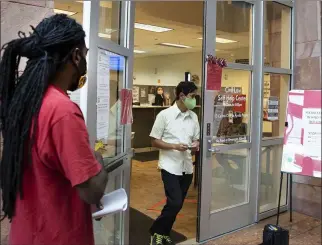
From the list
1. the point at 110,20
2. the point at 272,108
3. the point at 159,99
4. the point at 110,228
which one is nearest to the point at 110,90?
the point at 110,20

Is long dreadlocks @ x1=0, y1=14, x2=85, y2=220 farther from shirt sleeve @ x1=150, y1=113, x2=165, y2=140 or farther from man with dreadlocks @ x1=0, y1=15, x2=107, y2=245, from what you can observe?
shirt sleeve @ x1=150, y1=113, x2=165, y2=140

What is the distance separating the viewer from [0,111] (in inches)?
38.0

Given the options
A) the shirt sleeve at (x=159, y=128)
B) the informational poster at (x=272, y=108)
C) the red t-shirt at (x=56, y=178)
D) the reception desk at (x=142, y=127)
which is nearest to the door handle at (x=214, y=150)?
the shirt sleeve at (x=159, y=128)

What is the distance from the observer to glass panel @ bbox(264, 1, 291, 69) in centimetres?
309

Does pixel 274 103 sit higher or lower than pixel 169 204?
higher

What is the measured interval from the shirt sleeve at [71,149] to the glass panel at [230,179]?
75.2 inches

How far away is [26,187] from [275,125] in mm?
2715

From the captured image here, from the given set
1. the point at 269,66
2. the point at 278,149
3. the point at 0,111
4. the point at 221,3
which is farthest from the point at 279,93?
the point at 0,111

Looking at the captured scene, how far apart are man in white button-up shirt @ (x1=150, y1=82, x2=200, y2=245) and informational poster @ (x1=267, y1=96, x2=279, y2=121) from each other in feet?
2.93

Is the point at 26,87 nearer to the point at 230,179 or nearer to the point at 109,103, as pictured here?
the point at 109,103

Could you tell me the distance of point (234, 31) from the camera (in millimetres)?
2844

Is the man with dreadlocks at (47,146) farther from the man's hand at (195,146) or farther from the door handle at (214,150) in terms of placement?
the door handle at (214,150)

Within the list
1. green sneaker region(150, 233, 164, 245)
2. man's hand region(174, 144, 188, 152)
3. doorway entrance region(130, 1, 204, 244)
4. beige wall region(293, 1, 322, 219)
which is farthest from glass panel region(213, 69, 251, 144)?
green sneaker region(150, 233, 164, 245)

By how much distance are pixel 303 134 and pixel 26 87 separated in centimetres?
169
